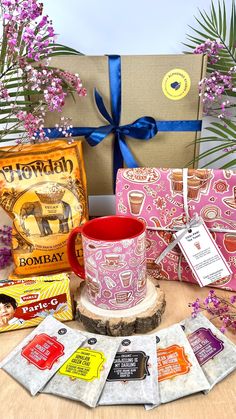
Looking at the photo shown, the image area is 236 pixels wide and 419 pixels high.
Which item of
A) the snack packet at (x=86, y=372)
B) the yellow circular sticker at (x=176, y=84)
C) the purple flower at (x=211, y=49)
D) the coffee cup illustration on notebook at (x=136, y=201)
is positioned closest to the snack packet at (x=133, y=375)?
the snack packet at (x=86, y=372)

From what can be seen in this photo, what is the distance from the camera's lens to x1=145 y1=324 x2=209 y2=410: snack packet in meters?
0.51

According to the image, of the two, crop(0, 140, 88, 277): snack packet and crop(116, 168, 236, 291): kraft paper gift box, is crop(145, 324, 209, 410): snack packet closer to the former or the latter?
crop(116, 168, 236, 291): kraft paper gift box

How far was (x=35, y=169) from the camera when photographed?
81 cm

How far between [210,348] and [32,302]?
30 centimetres

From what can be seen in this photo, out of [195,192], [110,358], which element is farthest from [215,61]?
[110,358]

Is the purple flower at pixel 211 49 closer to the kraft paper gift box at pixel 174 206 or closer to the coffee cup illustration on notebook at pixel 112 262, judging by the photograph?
the kraft paper gift box at pixel 174 206

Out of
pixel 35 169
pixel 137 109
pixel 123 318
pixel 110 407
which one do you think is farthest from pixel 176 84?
pixel 110 407

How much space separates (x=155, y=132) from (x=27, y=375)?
0.57 metres

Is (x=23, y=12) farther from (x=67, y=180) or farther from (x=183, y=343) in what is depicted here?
(x=183, y=343)

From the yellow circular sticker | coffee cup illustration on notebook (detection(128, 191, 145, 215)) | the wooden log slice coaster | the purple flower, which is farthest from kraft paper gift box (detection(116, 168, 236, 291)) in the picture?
the purple flower

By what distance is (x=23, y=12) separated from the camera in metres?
0.70

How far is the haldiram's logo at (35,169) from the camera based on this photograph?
2.61 ft

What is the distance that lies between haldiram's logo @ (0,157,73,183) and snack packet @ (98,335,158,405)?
39 centimetres

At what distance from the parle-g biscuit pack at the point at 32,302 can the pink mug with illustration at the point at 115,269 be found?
0.05 metres
